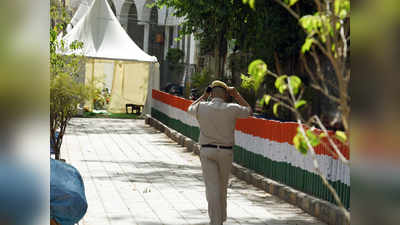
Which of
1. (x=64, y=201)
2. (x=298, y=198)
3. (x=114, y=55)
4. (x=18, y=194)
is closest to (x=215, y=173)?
(x=64, y=201)

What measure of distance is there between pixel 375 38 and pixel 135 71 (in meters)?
27.5

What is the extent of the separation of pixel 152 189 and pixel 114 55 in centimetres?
1538

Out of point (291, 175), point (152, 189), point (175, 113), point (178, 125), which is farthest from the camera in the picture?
point (175, 113)

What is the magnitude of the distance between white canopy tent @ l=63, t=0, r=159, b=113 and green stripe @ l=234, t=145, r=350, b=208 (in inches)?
501

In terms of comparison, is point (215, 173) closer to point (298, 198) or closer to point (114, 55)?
point (298, 198)

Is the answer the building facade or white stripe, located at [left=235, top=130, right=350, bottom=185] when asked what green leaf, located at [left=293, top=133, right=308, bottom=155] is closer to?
white stripe, located at [left=235, top=130, right=350, bottom=185]

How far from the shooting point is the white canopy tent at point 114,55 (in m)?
26.7

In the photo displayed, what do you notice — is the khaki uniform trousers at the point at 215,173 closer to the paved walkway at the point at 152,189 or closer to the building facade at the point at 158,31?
the paved walkway at the point at 152,189

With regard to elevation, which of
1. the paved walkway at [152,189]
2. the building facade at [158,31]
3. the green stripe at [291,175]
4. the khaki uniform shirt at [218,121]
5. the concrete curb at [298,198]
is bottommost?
the paved walkway at [152,189]

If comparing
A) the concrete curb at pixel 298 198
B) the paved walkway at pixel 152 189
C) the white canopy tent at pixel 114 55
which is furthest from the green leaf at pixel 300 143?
the white canopy tent at pixel 114 55

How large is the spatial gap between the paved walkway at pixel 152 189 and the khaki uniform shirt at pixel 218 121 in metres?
1.72

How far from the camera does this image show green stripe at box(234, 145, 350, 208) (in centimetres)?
927

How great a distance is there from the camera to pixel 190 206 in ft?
34.2

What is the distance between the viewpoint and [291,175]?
36.6 feet
